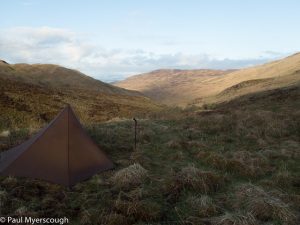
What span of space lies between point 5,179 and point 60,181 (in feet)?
4.41

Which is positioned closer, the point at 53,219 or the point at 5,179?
the point at 53,219

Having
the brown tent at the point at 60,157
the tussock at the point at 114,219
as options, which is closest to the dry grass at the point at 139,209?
the tussock at the point at 114,219

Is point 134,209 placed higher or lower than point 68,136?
lower

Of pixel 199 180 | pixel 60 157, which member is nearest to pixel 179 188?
pixel 199 180

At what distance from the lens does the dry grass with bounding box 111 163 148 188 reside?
9.01 metres

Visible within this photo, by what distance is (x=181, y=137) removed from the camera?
1502 centimetres

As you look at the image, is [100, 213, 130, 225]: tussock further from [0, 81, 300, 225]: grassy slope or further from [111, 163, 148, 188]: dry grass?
[111, 163, 148, 188]: dry grass

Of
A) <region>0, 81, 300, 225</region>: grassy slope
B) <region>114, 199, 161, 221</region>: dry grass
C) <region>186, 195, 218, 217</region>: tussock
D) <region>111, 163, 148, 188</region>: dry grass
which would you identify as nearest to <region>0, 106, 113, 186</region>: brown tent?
<region>0, 81, 300, 225</region>: grassy slope

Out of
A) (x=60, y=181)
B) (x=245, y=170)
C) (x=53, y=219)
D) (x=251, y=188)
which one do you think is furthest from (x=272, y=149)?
(x=53, y=219)

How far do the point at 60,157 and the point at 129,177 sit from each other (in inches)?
78.3

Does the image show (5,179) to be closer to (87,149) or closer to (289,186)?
(87,149)

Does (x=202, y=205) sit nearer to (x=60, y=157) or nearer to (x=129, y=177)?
(x=129, y=177)

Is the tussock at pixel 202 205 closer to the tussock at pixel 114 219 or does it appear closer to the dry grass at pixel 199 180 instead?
the dry grass at pixel 199 180

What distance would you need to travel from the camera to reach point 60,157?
9.74m
